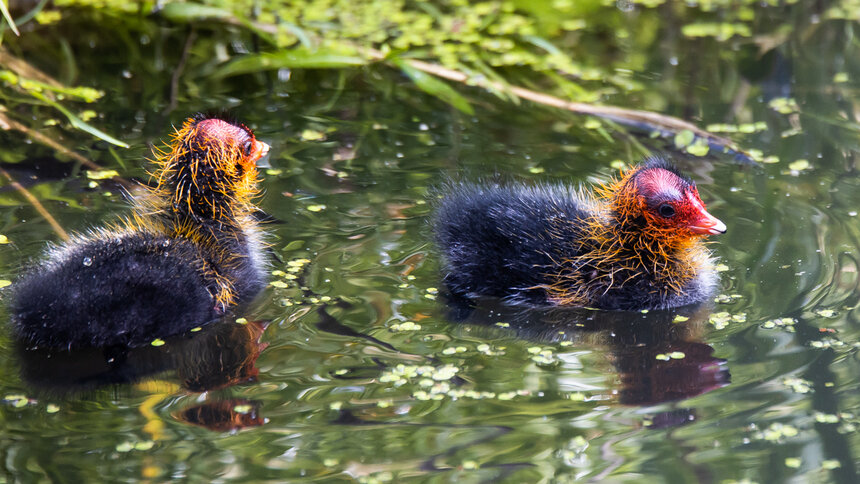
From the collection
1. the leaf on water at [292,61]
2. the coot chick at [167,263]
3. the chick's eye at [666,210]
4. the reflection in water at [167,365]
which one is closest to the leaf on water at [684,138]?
the chick's eye at [666,210]

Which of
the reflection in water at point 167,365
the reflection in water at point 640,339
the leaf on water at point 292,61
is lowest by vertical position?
the reflection in water at point 640,339

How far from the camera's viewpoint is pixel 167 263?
3943 millimetres

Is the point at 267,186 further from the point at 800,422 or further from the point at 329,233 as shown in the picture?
the point at 800,422

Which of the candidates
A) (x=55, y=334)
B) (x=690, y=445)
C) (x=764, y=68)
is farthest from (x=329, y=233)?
(x=764, y=68)

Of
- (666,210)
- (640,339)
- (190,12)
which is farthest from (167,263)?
(190,12)

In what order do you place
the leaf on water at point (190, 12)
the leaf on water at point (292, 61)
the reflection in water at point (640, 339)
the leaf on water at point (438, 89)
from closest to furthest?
1. the reflection in water at point (640, 339)
2. the leaf on water at point (438, 89)
3. the leaf on water at point (292, 61)
4. the leaf on water at point (190, 12)

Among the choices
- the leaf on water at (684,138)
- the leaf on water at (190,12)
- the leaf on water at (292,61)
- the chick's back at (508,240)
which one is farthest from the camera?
the leaf on water at (190,12)

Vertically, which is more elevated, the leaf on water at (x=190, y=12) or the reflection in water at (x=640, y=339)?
the leaf on water at (x=190, y=12)

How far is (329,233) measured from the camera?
4.76 meters

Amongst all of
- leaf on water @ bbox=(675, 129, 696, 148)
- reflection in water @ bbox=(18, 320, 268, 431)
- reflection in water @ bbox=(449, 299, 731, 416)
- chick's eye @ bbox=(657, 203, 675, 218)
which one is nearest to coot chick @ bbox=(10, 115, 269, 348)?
reflection in water @ bbox=(18, 320, 268, 431)

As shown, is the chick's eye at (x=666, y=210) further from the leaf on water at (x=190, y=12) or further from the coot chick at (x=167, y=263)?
the leaf on water at (x=190, y=12)

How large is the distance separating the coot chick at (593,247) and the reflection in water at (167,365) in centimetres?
98

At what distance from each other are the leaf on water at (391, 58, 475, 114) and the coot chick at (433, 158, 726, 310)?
1.70 meters

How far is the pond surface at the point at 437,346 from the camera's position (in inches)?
132
